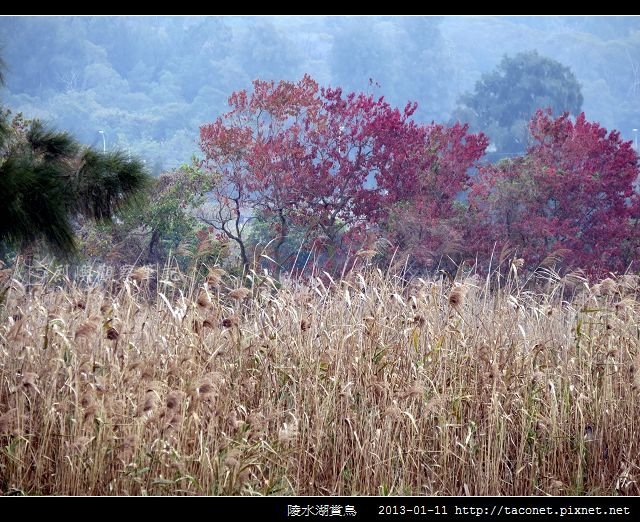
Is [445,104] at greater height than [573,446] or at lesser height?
greater

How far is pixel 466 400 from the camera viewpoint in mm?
2283

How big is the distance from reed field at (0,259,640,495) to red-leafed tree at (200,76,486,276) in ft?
11.4

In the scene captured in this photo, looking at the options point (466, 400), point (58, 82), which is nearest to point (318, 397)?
point (466, 400)

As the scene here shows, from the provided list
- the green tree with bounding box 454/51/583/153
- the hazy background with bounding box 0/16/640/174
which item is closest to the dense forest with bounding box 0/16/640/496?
the hazy background with bounding box 0/16/640/174

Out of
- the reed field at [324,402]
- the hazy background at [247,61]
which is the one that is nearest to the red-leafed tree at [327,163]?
the reed field at [324,402]

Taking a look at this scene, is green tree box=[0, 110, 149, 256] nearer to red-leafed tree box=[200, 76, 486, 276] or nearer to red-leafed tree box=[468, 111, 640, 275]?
red-leafed tree box=[200, 76, 486, 276]

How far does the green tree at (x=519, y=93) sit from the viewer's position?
477 inches

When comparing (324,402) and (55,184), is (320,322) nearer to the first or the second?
(324,402)

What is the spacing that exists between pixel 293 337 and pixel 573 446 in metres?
0.91

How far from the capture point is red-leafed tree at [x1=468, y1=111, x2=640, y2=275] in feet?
20.2

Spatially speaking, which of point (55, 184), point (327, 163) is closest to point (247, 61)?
point (327, 163)

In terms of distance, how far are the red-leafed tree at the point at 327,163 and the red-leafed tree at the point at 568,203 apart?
1.20 ft

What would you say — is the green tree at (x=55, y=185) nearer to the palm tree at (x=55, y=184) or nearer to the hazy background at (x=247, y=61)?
the palm tree at (x=55, y=184)
